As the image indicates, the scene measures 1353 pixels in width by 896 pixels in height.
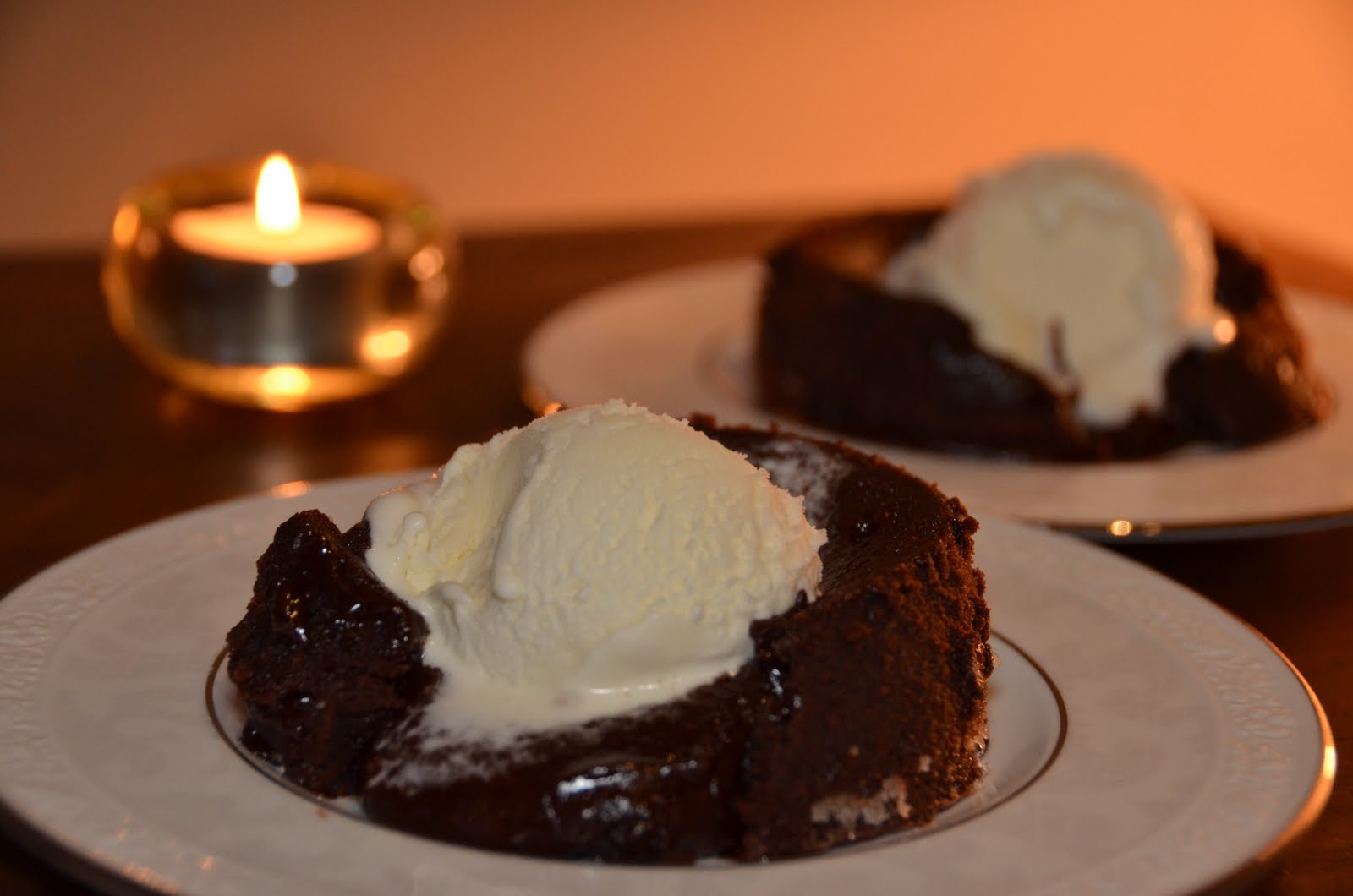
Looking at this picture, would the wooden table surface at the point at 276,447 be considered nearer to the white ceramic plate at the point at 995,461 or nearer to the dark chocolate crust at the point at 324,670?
the white ceramic plate at the point at 995,461

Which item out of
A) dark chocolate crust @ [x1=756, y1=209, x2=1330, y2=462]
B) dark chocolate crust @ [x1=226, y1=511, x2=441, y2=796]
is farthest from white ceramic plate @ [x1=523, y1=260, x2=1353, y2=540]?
dark chocolate crust @ [x1=226, y1=511, x2=441, y2=796]

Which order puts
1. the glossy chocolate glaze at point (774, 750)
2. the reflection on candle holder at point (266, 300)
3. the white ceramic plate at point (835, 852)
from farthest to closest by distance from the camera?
1. the reflection on candle holder at point (266, 300)
2. the glossy chocolate glaze at point (774, 750)
3. the white ceramic plate at point (835, 852)

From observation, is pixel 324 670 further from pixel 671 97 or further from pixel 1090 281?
pixel 671 97

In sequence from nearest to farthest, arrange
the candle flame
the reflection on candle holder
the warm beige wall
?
1. the reflection on candle holder
2. the candle flame
3. the warm beige wall

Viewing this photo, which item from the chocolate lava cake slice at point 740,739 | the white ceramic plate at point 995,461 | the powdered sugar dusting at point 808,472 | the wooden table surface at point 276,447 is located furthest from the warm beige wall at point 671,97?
the chocolate lava cake slice at point 740,739

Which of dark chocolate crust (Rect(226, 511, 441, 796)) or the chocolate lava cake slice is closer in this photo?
the chocolate lava cake slice

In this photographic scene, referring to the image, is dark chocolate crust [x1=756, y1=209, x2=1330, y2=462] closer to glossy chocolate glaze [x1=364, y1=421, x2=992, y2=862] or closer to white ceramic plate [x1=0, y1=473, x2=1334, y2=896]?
white ceramic plate [x1=0, y1=473, x2=1334, y2=896]
